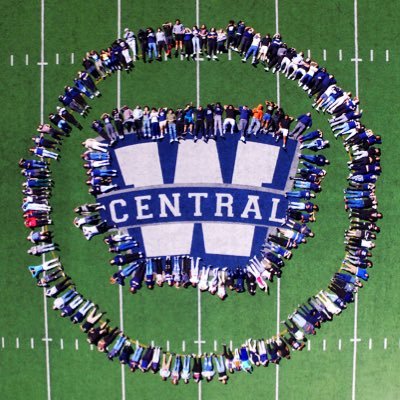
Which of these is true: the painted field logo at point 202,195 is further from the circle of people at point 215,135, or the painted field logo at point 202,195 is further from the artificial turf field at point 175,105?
the artificial turf field at point 175,105

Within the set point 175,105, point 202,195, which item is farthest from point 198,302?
point 175,105

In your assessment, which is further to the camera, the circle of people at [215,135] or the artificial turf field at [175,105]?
the artificial turf field at [175,105]

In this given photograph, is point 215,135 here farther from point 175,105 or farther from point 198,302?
point 198,302

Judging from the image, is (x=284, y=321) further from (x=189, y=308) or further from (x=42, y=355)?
(x=42, y=355)

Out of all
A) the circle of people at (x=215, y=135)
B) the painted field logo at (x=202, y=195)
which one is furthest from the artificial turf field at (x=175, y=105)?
the painted field logo at (x=202, y=195)

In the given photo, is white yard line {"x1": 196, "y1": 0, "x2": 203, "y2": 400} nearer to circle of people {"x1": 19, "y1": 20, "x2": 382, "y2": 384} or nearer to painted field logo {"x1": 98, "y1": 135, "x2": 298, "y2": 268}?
circle of people {"x1": 19, "y1": 20, "x2": 382, "y2": 384}

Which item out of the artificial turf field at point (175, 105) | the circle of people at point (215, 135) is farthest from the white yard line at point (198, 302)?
the circle of people at point (215, 135)
